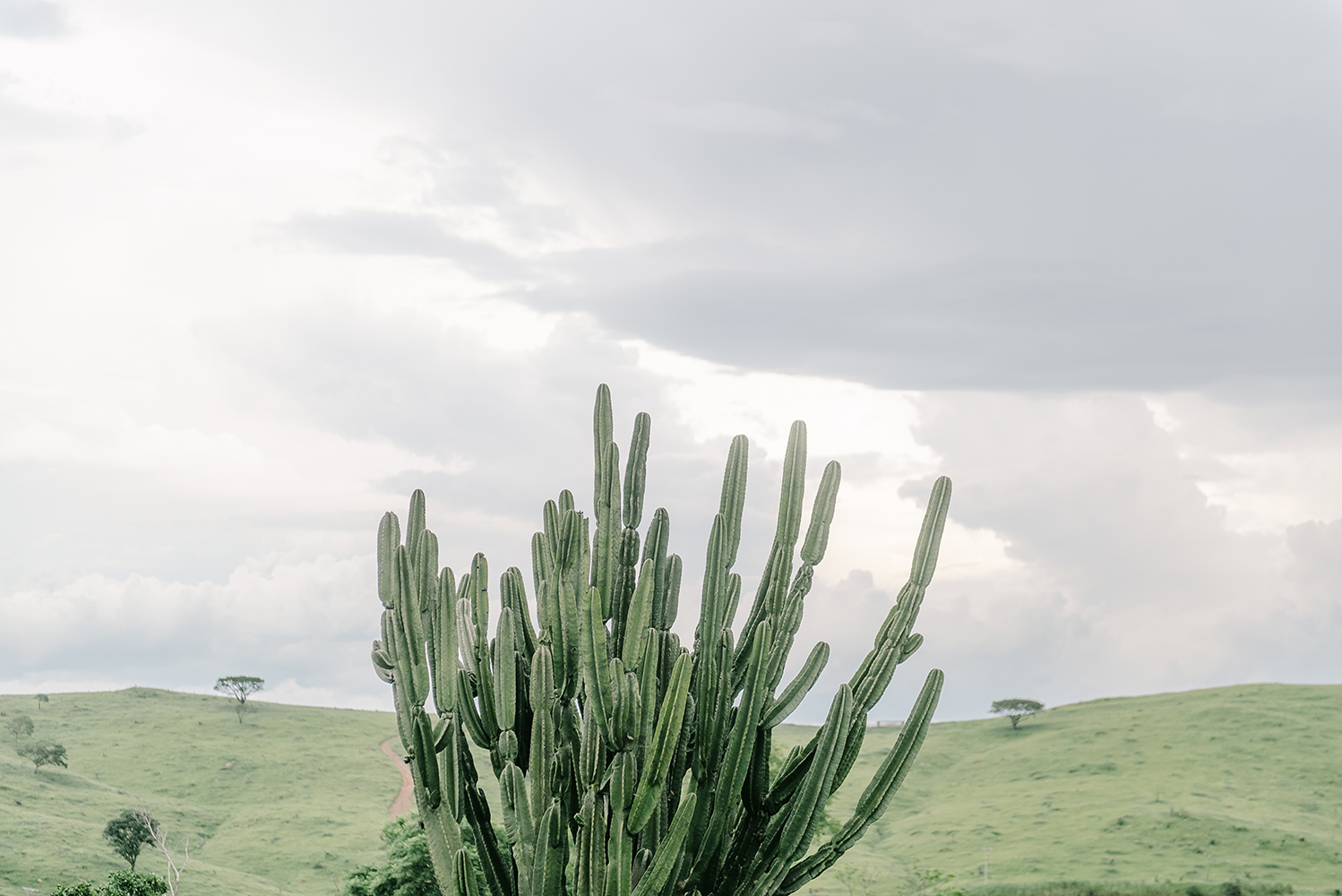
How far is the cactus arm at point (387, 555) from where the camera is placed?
5.99 metres

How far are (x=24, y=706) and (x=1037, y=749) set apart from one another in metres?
64.8

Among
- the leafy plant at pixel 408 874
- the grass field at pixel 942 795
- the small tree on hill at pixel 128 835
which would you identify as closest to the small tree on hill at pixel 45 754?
the grass field at pixel 942 795

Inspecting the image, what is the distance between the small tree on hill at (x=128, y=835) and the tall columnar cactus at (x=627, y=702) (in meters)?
37.7

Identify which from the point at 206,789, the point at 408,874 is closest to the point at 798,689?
the point at 408,874

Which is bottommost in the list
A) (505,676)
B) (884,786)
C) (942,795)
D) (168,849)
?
(168,849)

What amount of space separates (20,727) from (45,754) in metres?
9.68

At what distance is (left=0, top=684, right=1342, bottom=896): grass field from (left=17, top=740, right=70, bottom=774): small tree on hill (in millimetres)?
711

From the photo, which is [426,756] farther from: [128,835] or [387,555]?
[128,835]

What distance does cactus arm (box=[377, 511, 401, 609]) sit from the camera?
5.99 meters

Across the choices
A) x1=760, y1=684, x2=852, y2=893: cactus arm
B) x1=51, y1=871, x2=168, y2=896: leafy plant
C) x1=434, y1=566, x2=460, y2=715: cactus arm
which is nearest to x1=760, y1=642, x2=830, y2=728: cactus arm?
x1=760, y1=684, x2=852, y2=893: cactus arm

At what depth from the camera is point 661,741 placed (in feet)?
16.8

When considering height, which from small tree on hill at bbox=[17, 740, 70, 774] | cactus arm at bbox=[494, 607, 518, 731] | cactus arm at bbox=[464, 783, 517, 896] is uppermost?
cactus arm at bbox=[494, 607, 518, 731]

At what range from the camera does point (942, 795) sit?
172 feet

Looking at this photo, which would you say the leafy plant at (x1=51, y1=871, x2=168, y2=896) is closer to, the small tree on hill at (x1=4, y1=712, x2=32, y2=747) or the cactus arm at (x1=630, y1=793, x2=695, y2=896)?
the cactus arm at (x1=630, y1=793, x2=695, y2=896)
